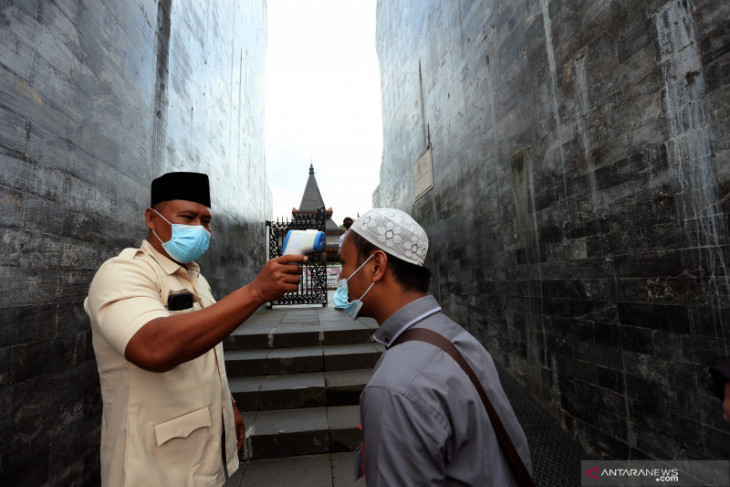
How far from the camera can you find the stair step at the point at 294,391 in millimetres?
4168

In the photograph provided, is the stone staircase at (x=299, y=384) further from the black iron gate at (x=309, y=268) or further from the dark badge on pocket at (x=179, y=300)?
the black iron gate at (x=309, y=268)

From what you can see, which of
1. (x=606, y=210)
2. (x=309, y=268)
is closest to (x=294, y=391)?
(x=606, y=210)

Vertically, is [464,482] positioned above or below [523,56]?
below

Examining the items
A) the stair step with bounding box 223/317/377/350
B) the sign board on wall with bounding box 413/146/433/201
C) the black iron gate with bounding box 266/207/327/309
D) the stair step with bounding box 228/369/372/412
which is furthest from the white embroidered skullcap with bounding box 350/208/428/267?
the black iron gate with bounding box 266/207/327/309

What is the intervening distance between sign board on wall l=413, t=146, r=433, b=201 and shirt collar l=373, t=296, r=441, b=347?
22.5 ft

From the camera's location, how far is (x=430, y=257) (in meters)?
7.89

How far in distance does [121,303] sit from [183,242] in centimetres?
71

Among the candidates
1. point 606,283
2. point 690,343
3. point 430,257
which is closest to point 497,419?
point 690,343

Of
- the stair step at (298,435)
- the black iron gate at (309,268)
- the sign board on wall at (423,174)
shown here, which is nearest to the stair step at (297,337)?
the stair step at (298,435)

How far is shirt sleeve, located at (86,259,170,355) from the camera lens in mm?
1195

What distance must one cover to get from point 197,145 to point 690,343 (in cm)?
627

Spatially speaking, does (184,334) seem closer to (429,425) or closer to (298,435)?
(429,425)

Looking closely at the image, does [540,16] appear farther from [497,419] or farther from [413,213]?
[413,213]

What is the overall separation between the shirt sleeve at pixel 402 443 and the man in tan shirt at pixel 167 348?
1.85 ft
